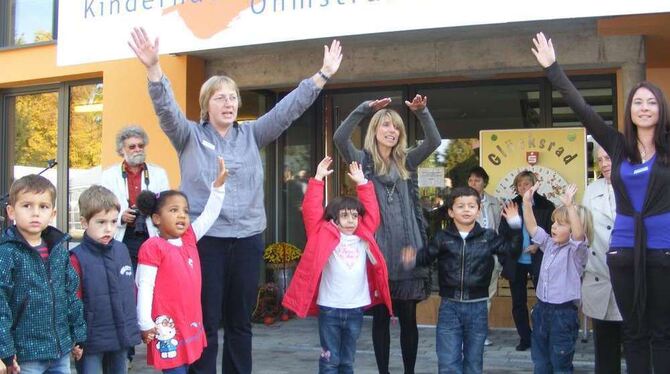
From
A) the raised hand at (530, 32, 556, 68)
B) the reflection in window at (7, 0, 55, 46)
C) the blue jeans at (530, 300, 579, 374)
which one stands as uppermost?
the reflection in window at (7, 0, 55, 46)

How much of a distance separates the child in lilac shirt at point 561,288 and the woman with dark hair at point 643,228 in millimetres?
960

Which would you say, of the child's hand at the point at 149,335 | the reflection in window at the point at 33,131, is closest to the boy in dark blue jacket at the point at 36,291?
the child's hand at the point at 149,335

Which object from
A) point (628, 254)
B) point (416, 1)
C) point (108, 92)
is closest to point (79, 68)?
point (108, 92)

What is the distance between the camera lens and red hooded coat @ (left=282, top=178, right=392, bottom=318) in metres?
4.59

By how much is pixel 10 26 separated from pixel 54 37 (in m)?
0.92

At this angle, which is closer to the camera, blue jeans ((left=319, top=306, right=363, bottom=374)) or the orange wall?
blue jeans ((left=319, top=306, right=363, bottom=374))

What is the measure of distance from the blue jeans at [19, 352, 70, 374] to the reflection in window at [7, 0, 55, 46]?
21.4ft

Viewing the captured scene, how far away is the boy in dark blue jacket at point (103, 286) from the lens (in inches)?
149

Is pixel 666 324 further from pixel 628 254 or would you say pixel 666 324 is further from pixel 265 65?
pixel 265 65

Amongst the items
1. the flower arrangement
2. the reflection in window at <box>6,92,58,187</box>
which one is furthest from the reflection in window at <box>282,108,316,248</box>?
the reflection in window at <box>6,92,58,187</box>

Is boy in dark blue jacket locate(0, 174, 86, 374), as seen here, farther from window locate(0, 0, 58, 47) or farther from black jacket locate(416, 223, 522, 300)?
window locate(0, 0, 58, 47)

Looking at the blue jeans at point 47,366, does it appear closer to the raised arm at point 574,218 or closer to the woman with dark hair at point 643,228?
the woman with dark hair at point 643,228

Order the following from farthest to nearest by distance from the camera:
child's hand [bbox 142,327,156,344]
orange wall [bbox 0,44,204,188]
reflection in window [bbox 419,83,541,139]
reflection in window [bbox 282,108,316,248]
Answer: reflection in window [bbox 282,108,316,248] < reflection in window [bbox 419,83,541,139] < orange wall [bbox 0,44,204,188] < child's hand [bbox 142,327,156,344]

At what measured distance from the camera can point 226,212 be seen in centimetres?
403
